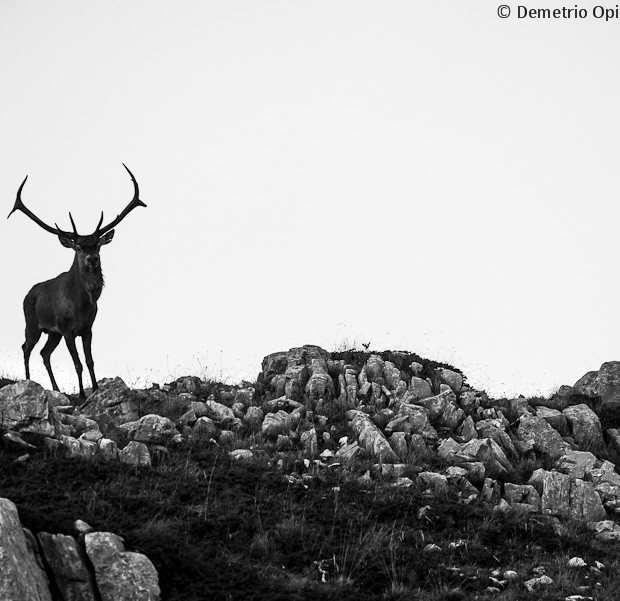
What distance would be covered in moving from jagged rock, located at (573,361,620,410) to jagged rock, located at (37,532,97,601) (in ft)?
50.7

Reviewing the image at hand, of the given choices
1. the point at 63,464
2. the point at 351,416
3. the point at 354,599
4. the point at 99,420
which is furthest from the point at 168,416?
the point at 354,599

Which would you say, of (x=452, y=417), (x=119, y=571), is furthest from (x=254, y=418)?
(x=119, y=571)

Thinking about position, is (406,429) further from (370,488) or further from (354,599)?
(354,599)

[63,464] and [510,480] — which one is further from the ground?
[63,464]

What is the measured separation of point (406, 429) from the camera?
1809cm

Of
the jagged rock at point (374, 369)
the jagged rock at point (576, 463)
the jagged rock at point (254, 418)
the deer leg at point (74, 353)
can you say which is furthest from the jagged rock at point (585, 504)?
the deer leg at point (74, 353)

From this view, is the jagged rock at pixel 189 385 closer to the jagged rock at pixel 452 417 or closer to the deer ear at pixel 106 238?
the deer ear at pixel 106 238

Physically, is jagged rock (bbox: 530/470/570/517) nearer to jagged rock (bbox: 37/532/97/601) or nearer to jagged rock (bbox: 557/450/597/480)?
jagged rock (bbox: 557/450/597/480)

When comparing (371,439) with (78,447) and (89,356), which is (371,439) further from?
(89,356)

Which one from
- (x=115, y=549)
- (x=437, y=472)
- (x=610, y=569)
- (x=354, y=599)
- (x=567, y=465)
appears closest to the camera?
(x=115, y=549)

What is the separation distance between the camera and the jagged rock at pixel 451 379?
21.1 metres

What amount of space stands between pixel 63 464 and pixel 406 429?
7.74m

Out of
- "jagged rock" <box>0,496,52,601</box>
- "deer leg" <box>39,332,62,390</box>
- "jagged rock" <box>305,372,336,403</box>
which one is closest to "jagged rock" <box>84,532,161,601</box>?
"jagged rock" <box>0,496,52,601</box>

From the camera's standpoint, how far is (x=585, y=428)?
1973 cm
